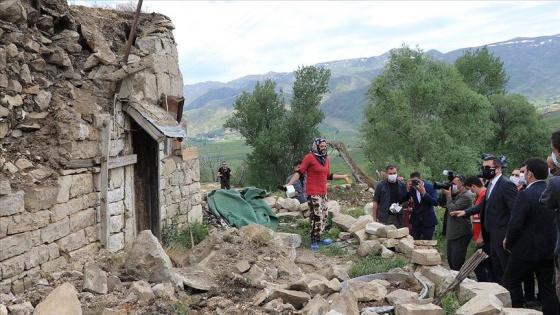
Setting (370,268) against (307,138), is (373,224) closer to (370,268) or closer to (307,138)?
(370,268)

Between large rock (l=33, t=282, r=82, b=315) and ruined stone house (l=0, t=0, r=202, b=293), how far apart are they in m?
0.85

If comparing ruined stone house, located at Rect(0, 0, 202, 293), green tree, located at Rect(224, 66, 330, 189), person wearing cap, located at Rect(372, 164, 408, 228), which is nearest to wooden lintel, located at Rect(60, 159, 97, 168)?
ruined stone house, located at Rect(0, 0, 202, 293)

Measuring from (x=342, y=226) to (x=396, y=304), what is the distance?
4.69 m

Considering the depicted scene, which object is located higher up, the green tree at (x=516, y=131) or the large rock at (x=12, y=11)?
the large rock at (x=12, y=11)

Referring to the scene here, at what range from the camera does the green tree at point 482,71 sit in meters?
44.2

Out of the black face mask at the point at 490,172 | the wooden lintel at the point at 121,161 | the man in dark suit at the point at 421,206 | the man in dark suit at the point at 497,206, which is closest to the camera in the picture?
the man in dark suit at the point at 497,206

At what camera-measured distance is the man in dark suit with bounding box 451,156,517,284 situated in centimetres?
593

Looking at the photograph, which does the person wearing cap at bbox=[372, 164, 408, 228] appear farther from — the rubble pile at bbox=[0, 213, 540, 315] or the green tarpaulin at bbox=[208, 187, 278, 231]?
the green tarpaulin at bbox=[208, 187, 278, 231]

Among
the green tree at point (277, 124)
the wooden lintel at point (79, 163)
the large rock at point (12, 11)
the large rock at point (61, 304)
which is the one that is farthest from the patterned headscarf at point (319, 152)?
the green tree at point (277, 124)

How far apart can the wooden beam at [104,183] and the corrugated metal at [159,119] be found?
85 cm

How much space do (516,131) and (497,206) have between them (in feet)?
115

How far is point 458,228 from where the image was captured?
6.98m

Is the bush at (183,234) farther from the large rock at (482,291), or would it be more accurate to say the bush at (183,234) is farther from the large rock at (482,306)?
the large rock at (482,306)

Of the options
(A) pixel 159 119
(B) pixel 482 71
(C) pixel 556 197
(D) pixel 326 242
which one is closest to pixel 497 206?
(C) pixel 556 197
